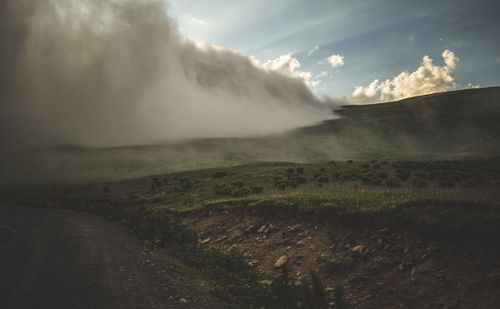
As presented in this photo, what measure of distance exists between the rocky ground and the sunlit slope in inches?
3137

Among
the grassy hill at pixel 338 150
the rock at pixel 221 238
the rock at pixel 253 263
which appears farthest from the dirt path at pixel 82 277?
the grassy hill at pixel 338 150

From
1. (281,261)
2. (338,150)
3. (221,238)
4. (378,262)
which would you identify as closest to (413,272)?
(378,262)

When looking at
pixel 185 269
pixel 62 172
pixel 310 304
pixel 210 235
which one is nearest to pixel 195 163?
pixel 62 172

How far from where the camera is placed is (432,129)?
414ft

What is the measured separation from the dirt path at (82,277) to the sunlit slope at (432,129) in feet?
290

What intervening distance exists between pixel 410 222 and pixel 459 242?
6.86ft

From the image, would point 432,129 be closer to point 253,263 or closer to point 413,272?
point 413,272

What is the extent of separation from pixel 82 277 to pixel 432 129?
152589 millimetres

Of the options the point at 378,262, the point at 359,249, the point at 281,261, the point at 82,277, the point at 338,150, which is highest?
the point at 338,150

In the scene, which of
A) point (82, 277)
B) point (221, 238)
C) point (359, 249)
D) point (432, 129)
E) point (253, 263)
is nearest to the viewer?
point (82, 277)

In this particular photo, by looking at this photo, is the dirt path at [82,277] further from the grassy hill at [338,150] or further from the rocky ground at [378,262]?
the grassy hill at [338,150]

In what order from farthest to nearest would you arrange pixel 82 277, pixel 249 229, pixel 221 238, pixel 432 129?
pixel 432 129 < pixel 221 238 < pixel 249 229 < pixel 82 277

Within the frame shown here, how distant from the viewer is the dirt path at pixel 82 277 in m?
8.38

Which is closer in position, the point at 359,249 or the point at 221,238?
the point at 359,249
